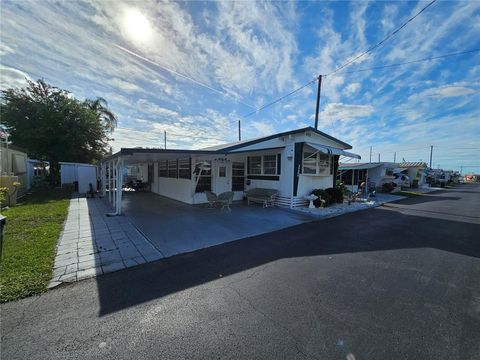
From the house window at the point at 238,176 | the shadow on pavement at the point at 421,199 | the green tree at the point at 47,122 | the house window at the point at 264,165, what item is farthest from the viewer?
the green tree at the point at 47,122

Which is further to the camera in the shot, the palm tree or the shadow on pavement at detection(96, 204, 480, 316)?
the palm tree

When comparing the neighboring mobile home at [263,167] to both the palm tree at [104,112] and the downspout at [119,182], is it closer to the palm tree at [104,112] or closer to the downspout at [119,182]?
the downspout at [119,182]

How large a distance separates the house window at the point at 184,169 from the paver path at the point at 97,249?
417 cm

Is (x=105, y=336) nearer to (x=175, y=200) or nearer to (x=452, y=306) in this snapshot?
(x=452, y=306)

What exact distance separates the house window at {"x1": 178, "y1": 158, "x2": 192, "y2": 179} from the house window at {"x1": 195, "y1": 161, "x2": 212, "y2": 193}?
0.46 meters

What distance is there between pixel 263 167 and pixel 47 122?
52.7ft

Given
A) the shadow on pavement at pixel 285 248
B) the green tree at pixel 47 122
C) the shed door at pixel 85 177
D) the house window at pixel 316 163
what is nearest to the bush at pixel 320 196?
the house window at pixel 316 163

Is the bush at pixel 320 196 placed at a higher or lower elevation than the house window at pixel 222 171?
lower

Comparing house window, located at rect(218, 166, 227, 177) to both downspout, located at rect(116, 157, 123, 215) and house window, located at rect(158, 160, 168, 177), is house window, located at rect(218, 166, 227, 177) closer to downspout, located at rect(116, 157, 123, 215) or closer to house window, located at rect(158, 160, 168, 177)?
house window, located at rect(158, 160, 168, 177)

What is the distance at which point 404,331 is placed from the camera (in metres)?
2.26

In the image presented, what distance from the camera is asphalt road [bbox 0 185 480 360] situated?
2.02 m

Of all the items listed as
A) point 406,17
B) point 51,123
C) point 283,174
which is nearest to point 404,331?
point 283,174

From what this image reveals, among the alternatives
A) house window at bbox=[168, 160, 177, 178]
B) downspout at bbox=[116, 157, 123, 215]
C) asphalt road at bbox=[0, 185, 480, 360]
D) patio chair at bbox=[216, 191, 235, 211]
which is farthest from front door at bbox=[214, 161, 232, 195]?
asphalt road at bbox=[0, 185, 480, 360]

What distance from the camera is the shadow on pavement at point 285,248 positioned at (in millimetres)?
3104
